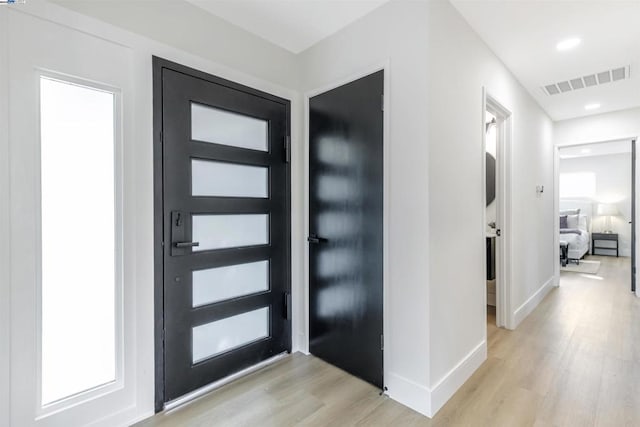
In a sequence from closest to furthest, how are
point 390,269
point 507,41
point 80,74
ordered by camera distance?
1. point 80,74
2. point 390,269
3. point 507,41

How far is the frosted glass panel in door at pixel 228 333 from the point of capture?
1949 millimetres

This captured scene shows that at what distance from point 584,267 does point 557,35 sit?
210 inches

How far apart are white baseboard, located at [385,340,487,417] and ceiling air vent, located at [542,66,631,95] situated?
3.08 m

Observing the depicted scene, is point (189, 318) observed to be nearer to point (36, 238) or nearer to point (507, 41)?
point (36, 238)

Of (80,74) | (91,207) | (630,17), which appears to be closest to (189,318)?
(91,207)

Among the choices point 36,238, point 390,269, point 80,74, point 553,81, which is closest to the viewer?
point 36,238

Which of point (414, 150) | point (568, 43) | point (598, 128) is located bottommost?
point (414, 150)

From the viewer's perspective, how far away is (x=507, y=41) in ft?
7.78

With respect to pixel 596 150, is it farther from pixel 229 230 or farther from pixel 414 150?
pixel 229 230

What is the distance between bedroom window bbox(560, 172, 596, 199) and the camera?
24.2ft

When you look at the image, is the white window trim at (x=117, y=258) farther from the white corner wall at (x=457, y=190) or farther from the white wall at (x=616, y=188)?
the white wall at (x=616, y=188)

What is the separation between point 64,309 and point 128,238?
442mm

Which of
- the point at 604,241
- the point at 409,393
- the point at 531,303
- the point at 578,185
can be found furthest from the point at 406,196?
the point at 578,185

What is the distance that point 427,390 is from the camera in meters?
1.75
